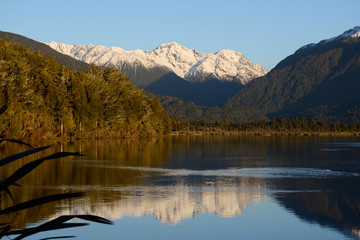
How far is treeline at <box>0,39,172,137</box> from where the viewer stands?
71562mm

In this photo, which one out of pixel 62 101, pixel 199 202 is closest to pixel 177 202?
pixel 199 202

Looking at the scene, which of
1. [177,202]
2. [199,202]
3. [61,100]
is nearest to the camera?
[177,202]

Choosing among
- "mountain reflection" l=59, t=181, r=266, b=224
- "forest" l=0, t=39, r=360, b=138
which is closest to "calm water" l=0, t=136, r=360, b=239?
"mountain reflection" l=59, t=181, r=266, b=224

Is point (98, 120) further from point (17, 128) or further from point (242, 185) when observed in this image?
point (242, 185)

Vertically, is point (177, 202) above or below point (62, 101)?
below

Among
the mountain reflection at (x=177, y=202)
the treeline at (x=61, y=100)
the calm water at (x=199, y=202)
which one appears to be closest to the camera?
the calm water at (x=199, y=202)

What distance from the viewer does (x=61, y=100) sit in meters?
86.2

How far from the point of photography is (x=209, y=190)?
28.2 metres

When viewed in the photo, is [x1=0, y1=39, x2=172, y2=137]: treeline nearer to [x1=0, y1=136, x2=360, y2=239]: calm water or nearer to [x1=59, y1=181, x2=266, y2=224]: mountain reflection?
[x1=0, y1=136, x2=360, y2=239]: calm water

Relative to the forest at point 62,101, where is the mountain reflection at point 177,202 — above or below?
below

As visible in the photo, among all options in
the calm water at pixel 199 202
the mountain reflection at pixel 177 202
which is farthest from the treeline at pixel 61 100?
the mountain reflection at pixel 177 202

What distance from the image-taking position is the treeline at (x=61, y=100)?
7156 cm

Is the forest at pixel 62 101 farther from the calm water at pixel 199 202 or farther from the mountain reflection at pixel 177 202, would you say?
the mountain reflection at pixel 177 202

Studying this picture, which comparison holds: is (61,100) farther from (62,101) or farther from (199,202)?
(199,202)
